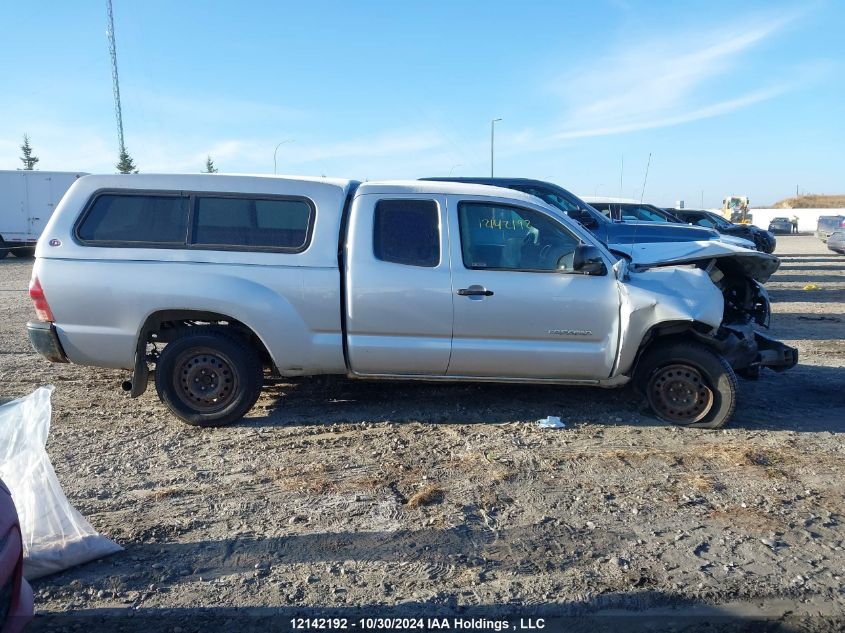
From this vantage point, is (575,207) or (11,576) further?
(575,207)

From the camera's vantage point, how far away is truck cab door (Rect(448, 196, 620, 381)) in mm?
5395

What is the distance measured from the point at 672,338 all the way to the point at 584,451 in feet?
4.47

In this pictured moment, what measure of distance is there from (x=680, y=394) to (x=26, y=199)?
2627cm

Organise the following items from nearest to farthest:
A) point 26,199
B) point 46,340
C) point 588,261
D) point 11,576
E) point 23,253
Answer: point 11,576 → point 588,261 → point 46,340 → point 26,199 → point 23,253

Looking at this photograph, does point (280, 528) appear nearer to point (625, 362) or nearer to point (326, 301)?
point (326, 301)

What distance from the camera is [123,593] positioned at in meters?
3.24

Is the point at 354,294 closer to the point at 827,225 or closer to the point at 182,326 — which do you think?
the point at 182,326

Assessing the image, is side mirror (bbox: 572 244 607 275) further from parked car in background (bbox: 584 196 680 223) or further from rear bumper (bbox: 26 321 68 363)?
parked car in background (bbox: 584 196 680 223)

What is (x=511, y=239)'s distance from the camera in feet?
18.1

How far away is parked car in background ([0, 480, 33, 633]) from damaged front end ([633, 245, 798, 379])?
191 inches

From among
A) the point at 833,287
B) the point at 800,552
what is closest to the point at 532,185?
the point at 800,552

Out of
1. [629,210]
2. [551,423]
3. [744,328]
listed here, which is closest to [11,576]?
[551,423]

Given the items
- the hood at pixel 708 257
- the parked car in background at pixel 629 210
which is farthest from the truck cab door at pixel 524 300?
the parked car in background at pixel 629 210

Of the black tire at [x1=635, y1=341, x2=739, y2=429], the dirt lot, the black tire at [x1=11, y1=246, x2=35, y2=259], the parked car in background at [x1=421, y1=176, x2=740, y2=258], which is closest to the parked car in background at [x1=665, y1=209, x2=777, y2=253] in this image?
the parked car in background at [x1=421, y1=176, x2=740, y2=258]
